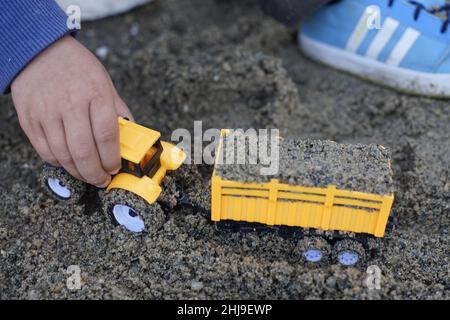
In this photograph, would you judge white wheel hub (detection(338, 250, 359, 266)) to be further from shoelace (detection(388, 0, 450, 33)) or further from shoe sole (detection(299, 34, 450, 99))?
shoelace (detection(388, 0, 450, 33))

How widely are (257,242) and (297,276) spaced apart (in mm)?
179

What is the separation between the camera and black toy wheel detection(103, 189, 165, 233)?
1816 millimetres

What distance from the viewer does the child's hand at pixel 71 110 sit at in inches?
66.9

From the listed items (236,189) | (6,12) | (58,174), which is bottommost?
(58,174)

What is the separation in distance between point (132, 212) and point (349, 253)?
696 mm

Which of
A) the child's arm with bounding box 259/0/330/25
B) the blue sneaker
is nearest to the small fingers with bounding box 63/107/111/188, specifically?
the child's arm with bounding box 259/0/330/25

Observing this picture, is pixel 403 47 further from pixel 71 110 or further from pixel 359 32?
pixel 71 110

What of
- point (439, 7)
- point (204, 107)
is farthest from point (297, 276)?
point (439, 7)

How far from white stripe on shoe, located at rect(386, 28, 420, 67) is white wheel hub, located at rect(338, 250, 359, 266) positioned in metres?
1.07

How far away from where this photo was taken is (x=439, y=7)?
8.16 ft

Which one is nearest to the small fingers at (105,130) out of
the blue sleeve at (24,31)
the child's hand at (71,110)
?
the child's hand at (71,110)

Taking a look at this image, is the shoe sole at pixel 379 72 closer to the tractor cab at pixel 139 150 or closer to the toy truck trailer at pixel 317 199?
the toy truck trailer at pixel 317 199

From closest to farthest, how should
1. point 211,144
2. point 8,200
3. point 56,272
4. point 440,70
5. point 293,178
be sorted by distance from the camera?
1. point 293,178
2. point 56,272
3. point 8,200
4. point 211,144
5. point 440,70

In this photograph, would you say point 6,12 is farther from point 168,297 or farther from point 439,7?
point 439,7
